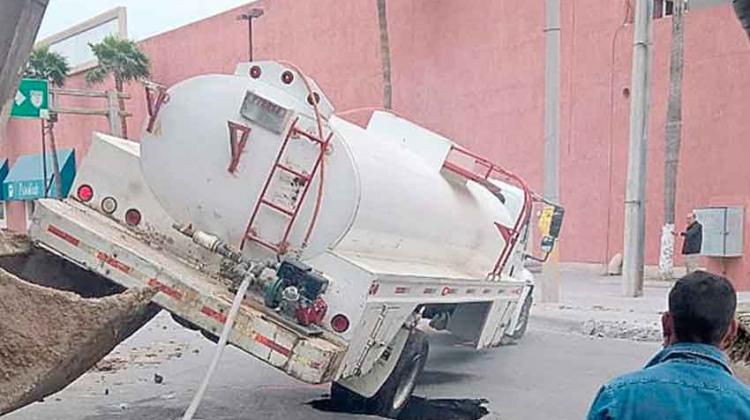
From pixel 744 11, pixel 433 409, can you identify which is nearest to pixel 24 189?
pixel 433 409

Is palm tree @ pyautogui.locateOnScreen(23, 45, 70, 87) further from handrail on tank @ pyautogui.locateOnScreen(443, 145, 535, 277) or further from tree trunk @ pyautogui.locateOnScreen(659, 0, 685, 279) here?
handrail on tank @ pyautogui.locateOnScreen(443, 145, 535, 277)

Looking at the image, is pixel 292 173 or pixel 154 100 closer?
pixel 292 173

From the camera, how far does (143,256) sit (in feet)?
21.6

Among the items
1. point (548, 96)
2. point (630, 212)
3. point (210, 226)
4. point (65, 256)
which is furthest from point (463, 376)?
point (630, 212)

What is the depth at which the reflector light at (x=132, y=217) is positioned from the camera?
23.8 feet

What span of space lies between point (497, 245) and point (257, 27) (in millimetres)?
28907

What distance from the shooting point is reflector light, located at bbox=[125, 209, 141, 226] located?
7.25 meters

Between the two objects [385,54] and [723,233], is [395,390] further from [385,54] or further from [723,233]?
[385,54]

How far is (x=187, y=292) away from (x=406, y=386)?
2268 millimetres

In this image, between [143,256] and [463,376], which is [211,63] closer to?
[463,376]

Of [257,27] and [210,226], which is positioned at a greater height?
[257,27]

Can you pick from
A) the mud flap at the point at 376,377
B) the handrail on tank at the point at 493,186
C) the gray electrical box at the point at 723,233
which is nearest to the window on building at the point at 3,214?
the gray electrical box at the point at 723,233

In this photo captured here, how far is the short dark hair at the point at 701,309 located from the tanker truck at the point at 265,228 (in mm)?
3969

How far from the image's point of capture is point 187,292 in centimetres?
641
